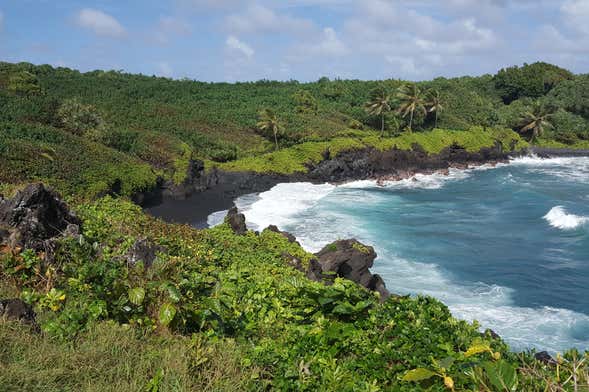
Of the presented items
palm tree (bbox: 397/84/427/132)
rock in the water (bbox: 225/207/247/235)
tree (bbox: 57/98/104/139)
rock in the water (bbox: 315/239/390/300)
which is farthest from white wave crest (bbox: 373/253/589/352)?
palm tree (bbox: 397/84/427/132)

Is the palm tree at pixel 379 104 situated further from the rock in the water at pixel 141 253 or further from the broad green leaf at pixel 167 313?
the broad green leaf at pixel 167 313

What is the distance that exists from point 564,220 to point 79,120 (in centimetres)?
4517

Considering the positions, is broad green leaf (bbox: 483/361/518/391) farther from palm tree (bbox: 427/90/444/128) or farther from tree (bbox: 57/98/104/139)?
palm tree (bbox: 427/90/444/128)

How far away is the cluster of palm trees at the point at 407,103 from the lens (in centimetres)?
6769

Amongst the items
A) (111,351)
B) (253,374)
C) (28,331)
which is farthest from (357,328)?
(28,331)

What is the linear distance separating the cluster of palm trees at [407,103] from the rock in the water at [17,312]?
64.4 metres

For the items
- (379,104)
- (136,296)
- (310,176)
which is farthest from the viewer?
(379,104)

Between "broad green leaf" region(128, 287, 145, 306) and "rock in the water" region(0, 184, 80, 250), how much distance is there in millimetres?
4105

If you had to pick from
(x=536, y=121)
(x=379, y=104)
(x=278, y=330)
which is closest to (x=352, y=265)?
(x=278, y=330)

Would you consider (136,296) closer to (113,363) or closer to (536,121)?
(113,363)

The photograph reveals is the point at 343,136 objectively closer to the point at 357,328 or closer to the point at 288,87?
the point at 288,87

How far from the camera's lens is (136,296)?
253 inches

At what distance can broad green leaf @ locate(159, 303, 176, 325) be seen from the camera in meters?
6.09

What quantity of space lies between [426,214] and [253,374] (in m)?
37.0
